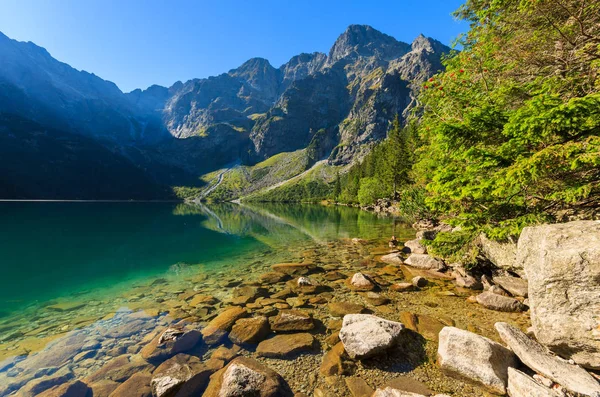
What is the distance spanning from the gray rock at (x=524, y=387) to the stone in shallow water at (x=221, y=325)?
930cm

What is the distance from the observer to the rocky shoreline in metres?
6.94

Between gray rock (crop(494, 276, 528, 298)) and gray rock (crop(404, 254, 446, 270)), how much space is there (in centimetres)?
411

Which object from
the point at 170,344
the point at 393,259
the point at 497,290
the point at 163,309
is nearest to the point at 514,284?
the point at 497,290

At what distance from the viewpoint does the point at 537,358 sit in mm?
6906

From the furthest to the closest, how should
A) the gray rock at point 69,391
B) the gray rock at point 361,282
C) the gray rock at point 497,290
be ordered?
the gray rock at point 361,282 < the gray rock at point 497,290 < the gray rock at point 69,391

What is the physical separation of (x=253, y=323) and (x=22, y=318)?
45.0 ft

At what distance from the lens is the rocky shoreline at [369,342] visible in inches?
273

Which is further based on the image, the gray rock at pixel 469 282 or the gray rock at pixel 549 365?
the gray rock at pixel 469 282

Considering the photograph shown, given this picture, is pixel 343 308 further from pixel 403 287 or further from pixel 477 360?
pixel 477 360

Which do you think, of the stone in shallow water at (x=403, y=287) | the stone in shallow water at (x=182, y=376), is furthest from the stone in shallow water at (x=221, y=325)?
the stone in shallow water at (x=403, y=287)

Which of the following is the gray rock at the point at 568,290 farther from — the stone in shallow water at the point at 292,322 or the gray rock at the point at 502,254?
the stone in shallow water at the point at 292,322

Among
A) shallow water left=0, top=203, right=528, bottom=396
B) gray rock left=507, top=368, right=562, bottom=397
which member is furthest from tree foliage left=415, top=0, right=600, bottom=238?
gray rock left=507, top=368, right=562, bottom=397

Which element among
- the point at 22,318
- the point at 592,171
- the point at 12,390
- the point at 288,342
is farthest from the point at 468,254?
the point at 22,318

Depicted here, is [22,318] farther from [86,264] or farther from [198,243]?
[198,243]
